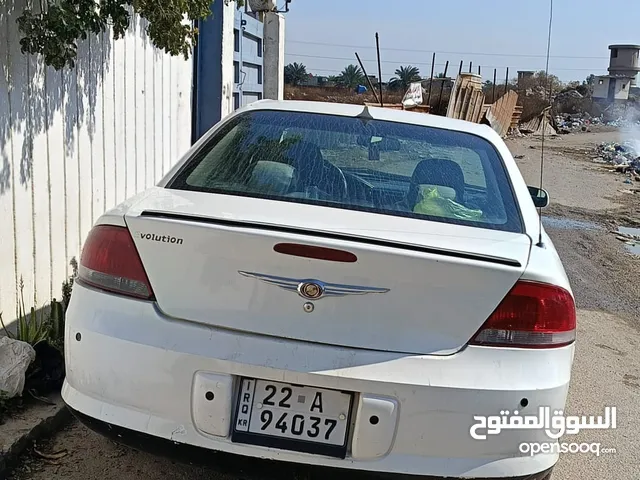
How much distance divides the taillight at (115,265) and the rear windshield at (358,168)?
0.51 meters

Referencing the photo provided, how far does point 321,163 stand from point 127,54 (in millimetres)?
2813

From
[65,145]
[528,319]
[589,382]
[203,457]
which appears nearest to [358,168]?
[528,319]

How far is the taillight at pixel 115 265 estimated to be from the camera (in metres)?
2.48

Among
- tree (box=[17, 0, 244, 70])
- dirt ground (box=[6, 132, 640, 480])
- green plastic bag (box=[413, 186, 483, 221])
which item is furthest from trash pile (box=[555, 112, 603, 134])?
green plastic bag (box=[413, 186, 483, 221])

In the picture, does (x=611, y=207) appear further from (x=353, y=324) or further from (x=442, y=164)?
(x=353, y=324)

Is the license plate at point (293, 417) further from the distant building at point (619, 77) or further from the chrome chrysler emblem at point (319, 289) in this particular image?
the distant building at point (619, 77)

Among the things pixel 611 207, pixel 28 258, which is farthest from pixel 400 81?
pixel 28 258

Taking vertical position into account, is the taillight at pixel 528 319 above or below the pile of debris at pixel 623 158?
above

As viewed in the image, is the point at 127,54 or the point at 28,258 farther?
the point at 127,54

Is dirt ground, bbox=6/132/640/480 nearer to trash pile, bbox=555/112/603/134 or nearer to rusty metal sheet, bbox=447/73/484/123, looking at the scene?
rusty metal sheet, bbox=447/73/484/123

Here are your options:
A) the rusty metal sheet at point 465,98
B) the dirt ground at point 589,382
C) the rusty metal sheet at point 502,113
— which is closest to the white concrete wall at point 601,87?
the rusty metal sheet at point 502,113

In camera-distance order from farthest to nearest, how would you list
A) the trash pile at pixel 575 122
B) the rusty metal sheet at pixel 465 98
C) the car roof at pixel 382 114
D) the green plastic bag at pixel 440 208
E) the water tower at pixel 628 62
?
1. the water tower at pixel 628 62
2. the trash pile at pixel 575 122
3. the rusty metal sheet at pixel 465 98
4. the car roof at pixel 382 114
5. the green plastic bag at pixel 440 208

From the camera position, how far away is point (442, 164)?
334 cm

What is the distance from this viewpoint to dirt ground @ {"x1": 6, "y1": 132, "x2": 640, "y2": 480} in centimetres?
306
